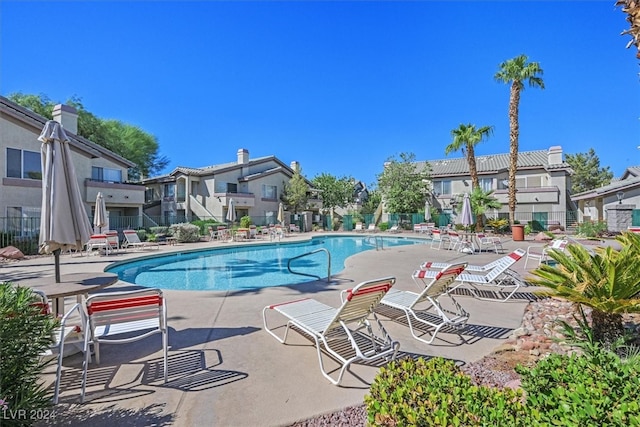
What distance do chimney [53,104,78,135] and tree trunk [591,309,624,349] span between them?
28072 mm

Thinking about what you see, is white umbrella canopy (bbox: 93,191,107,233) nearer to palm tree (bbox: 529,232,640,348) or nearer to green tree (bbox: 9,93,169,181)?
palm tree (bbox: 529,232,640,348)

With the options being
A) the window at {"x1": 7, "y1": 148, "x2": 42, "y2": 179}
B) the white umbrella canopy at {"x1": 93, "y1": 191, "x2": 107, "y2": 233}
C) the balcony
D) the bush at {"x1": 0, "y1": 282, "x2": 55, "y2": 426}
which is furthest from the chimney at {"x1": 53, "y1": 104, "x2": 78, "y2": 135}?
the bush at {"x1": 0, "y1": 282, "x2": 55, "y2": 426}

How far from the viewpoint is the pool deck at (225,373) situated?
271 cm

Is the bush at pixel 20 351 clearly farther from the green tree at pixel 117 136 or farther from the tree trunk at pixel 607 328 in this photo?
the green tree at pixel 117 136

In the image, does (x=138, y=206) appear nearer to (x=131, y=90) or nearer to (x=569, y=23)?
(x=131, y=90)

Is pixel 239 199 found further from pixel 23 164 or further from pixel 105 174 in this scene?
pixel 23 164

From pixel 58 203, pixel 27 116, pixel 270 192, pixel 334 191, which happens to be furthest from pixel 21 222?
pixel 334 191

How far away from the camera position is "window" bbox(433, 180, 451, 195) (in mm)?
34469

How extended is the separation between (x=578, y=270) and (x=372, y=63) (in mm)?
20954

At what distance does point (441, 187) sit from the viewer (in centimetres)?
3491

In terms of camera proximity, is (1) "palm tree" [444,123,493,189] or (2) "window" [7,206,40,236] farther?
(1) "palm tree" [444,123,493,189]

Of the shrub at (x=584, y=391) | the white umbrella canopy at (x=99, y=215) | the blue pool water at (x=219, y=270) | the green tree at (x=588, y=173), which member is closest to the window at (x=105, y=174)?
the white umbrella canopy at (x=99, y=215)

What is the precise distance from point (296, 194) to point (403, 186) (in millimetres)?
11367

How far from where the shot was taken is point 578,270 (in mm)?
3646
